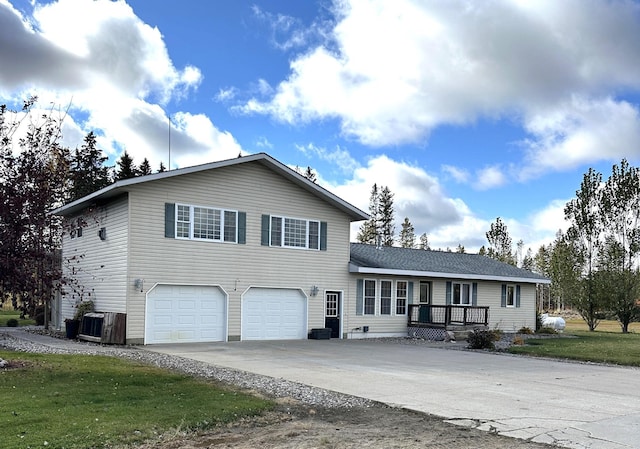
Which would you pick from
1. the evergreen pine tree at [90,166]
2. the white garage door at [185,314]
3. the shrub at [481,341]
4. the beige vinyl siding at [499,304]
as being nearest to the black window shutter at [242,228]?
the white garage door at [185,314]

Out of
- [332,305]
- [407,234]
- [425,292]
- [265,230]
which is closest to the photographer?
[265,230]

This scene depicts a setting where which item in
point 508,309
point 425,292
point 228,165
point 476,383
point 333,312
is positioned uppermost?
point 228,165

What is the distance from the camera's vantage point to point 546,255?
74.4 meters

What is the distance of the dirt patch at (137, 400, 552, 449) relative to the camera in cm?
680

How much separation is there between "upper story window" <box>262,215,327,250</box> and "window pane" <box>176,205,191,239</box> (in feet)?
9.19

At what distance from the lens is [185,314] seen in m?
19.8

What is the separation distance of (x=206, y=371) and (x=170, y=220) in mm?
8029

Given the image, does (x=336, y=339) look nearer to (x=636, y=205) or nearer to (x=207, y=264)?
(x=207, y=264)

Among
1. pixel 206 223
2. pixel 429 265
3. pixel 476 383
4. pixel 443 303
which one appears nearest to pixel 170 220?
pixel 206 223

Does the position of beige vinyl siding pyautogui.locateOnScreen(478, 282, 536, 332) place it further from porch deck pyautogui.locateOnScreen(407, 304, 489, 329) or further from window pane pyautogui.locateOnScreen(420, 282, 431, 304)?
window pane pyautogui.locateOnScreen(420, 282, 431, 304)

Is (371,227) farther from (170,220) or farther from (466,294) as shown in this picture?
(170,220)

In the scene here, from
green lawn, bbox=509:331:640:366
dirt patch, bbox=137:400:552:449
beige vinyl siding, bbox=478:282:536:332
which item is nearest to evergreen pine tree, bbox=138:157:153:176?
beige vinyl siding, bbox=478:282:536:332

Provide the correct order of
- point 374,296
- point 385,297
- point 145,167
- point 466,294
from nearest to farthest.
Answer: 1. point 374,296
2. point 385,297
3. point 466,294
4. point 145,167

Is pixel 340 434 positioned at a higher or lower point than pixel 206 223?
lower
